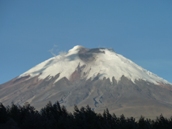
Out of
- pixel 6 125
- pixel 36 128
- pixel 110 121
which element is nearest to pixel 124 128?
pixel 110 121

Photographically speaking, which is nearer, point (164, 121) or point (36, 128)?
point (36, 128)

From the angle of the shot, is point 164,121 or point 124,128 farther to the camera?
point 164,121

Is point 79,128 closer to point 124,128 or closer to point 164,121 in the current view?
point 124,128

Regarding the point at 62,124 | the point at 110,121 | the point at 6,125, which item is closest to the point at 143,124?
the point at 110,121

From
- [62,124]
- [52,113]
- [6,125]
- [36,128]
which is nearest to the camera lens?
[6,125]

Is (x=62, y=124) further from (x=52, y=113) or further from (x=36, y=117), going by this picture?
(x=52, y=113)

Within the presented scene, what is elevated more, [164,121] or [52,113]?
[52,113]

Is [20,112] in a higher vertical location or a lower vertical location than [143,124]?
higher

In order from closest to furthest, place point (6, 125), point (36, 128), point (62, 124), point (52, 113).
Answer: point (6, 125) → point (36, 128) → point (62, 124) → point (52, 113)

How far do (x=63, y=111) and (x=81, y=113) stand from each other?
7.43 meters

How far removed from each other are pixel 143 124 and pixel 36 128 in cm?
2011

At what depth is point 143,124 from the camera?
2972 inches

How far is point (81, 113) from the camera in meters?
72.8

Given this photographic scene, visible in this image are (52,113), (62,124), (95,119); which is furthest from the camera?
(52,113)
